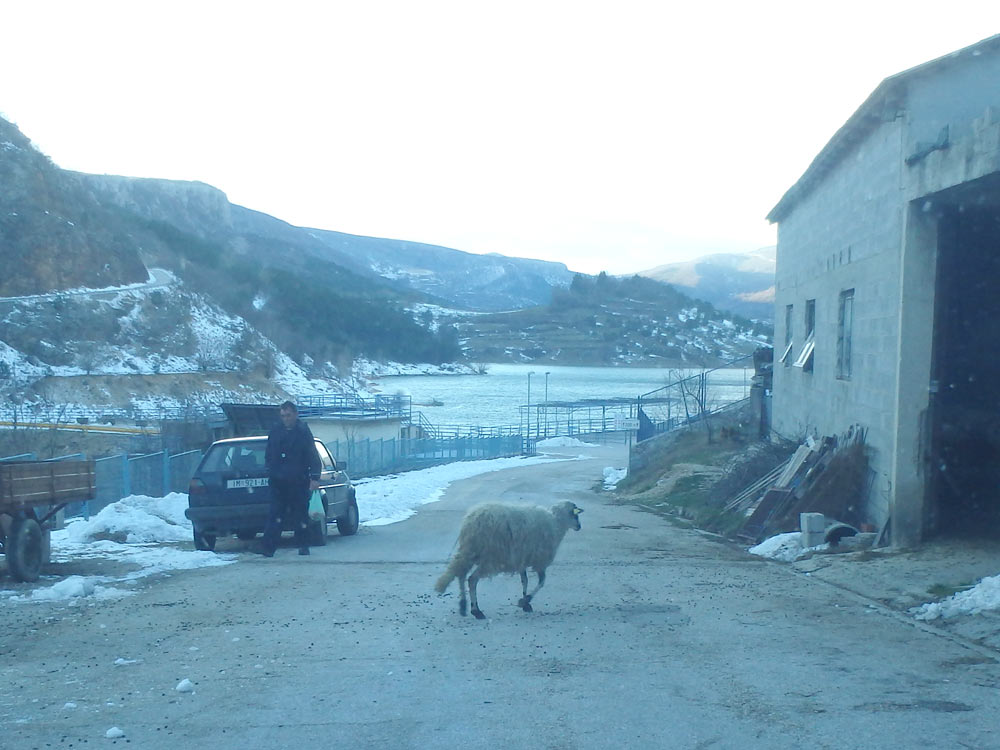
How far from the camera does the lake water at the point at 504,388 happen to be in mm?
83762

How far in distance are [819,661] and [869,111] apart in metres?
9.71

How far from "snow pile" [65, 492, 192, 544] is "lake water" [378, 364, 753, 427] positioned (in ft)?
195

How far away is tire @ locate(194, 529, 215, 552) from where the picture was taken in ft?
44.5

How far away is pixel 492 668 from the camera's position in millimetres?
6668

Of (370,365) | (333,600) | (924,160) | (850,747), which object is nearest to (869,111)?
(924,160)

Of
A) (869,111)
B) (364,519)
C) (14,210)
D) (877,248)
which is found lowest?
(364,519)

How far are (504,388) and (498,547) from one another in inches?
3866

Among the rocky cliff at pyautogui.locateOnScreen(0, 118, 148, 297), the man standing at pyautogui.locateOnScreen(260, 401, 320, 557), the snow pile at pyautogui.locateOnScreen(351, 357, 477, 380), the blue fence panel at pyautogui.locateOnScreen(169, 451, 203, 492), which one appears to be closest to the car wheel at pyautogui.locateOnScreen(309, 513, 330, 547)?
the man standing at pyautogui.locateOnScreen(260, 401, 320, 557)

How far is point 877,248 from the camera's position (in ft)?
46.3

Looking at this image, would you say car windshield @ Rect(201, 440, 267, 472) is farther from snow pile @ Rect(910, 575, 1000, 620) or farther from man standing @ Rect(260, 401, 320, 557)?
snow pile @ Rect(910, 575, 1000, 620)

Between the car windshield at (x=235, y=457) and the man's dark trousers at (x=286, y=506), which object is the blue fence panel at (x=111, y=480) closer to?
the car windshield at (x=235, y=457)

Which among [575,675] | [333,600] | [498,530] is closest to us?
[575,675]

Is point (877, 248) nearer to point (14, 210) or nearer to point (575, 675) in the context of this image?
point (575, 675)

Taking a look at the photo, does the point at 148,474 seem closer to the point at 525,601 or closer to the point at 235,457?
the point at 235,457
